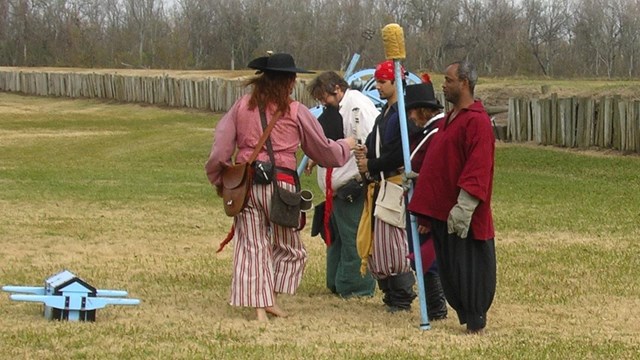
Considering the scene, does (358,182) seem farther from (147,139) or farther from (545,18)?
(545,18)

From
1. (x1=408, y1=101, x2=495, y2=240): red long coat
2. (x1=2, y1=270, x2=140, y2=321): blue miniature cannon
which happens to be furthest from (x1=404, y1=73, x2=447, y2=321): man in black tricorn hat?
(x1=2, y1=270, x2=140, y2=321): blue miniature cannon

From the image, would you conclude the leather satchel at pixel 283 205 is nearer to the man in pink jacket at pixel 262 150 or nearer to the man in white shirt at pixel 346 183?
the man in pink jacket at pixel 262 150

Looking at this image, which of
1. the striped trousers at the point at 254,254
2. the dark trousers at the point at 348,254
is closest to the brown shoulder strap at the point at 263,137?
the striped trousers at the point at 254,254

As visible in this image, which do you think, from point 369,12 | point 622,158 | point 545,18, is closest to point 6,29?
point 369,12

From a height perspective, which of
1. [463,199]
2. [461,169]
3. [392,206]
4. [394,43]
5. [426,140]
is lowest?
[392,206]

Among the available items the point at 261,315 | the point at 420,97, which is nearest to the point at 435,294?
the point at 261,315

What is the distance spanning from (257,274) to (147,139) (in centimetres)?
2436

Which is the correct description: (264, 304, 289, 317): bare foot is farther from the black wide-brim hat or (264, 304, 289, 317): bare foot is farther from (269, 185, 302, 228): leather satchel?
the black wide-brim hat

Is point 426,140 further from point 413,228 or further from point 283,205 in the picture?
point 283,205

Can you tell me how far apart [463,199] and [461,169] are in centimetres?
21

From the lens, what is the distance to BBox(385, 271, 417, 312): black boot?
8.45 m

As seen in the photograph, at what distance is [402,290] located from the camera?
845cm

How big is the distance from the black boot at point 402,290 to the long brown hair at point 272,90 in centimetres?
143

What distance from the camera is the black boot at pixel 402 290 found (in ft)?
27.7
